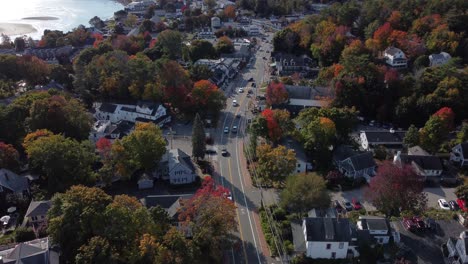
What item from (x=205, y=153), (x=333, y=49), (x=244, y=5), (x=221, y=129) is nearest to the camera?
(x=205, y=153)

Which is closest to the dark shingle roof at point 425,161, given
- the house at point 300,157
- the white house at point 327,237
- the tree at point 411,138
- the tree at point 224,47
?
the tree at point 411,138

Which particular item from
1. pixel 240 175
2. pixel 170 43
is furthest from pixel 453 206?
pixel 170 43

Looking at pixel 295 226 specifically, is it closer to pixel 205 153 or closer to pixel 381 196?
pixel 381 196

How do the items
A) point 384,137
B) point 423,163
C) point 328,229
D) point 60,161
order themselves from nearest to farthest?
point 328,229 < point 60,161 < point 423,163 < point 384,137

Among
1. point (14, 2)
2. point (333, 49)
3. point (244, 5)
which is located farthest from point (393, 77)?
point (14, 2)

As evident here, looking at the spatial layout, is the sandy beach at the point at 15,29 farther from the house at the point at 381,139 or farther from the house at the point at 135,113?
the house at the point at 381,139

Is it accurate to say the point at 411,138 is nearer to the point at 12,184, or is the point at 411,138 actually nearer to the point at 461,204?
the point at 461,204

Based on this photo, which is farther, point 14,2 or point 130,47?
point 14,2

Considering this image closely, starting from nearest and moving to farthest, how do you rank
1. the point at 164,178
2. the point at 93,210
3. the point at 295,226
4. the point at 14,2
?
the point at 93,210 → the point at 295,226 → the point at 164,178 → the point at 14,2
